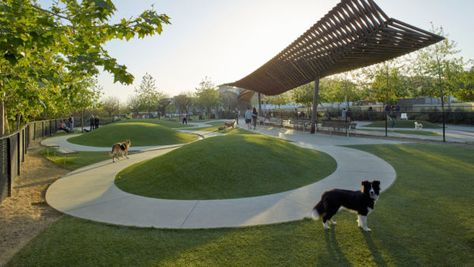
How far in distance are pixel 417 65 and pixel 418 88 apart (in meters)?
3.25

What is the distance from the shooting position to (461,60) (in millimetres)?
34562

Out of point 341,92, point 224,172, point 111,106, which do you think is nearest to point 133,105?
point 111,106

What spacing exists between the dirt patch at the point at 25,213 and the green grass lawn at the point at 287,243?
309mm

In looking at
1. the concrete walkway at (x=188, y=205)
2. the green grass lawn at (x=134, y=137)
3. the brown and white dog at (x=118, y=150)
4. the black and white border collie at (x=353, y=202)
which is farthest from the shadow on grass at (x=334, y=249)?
the green grass lawn at (x=134, y=137)

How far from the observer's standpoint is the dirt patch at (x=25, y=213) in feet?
16.4

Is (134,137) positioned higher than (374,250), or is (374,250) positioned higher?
(134,137)

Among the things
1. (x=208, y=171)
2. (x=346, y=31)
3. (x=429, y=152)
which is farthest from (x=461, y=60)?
(x=208, y=171)

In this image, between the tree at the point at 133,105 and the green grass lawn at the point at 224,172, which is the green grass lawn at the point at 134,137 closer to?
the green grass lawn at the point at 224,172

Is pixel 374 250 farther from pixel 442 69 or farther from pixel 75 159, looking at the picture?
pixel 442 69

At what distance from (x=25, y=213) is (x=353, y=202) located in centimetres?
667

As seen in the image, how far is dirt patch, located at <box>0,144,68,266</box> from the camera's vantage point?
5.01 metres

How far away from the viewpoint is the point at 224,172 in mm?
8359

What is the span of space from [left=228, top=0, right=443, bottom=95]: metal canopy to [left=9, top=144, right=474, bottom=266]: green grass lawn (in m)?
11.1

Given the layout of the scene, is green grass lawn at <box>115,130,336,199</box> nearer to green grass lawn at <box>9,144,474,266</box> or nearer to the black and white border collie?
green grass lawn at <box>9,144,474,266</box>
